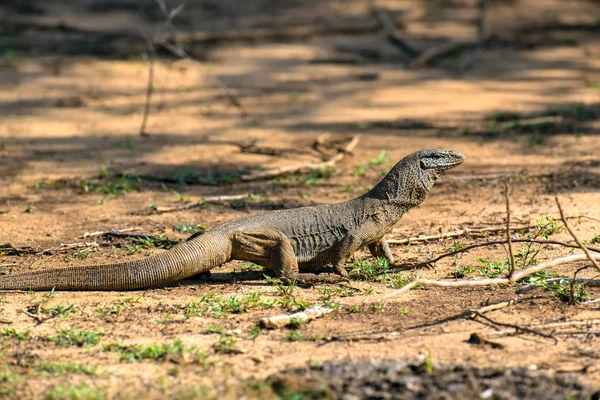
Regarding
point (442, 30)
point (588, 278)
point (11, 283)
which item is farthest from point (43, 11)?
point (588, 278)

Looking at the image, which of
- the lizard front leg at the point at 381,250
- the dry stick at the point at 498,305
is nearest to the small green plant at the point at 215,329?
the dry stick at the point at 498,305

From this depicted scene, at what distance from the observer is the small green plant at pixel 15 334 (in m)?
4.96

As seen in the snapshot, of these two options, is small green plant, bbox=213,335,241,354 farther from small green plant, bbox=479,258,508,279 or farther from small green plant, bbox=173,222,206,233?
small green plant, bbox=173,222,206,233

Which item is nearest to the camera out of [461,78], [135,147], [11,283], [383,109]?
[11,283]

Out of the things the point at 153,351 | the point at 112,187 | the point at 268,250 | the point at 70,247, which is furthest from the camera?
the point at 112,187

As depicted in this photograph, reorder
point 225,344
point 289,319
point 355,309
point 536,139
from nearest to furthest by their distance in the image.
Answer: point 225,344 < point 289,319 < point 355,309 < point 536,139

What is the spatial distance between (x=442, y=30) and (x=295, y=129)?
7.09 metres

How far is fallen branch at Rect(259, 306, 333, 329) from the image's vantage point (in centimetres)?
505

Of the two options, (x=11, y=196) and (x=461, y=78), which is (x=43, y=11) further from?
(x=11, y=196)

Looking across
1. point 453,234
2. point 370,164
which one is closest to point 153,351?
point 453,234

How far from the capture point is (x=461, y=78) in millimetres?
14508

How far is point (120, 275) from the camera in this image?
576cm

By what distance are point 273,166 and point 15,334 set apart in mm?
5086

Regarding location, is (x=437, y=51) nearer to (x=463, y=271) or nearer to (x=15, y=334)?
(x=463, y=271)
